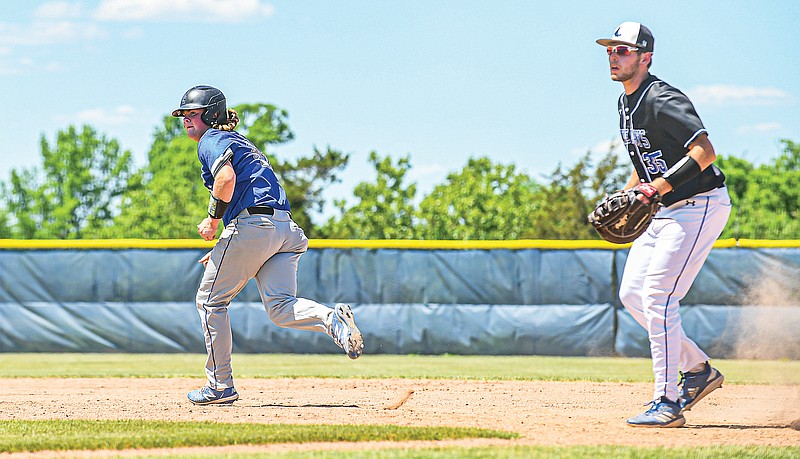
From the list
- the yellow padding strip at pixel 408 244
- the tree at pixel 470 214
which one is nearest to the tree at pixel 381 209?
the tree at pixel 470 214

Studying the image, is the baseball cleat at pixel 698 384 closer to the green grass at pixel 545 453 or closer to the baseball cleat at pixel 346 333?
the green grass at pixel 545 453

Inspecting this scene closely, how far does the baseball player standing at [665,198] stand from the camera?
5.05 metres

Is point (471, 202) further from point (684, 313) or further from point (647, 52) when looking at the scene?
point (647, 52)

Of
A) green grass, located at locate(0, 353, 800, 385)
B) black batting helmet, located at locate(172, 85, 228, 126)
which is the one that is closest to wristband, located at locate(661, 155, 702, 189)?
black batting helmet, located at locate(172, 85, 228, 126)

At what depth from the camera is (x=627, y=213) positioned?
528cm

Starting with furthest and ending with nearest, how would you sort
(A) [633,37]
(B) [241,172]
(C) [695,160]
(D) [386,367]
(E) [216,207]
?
(D) [386,367] → (B) [241,172] → (E) [216,207] → (A) [633,37] → (C) [695,160]

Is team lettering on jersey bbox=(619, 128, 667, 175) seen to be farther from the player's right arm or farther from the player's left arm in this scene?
the player's right arm

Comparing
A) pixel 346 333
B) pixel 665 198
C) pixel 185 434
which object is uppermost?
pixel 665 198

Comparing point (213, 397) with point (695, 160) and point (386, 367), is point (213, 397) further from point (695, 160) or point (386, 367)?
point (386, 367)

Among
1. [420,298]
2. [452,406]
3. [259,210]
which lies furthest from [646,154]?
[420,298]

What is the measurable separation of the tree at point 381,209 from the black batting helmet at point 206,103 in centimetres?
3733

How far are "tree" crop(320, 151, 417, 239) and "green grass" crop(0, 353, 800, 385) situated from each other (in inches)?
1242

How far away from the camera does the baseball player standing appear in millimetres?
5047

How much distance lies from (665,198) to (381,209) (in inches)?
1543
